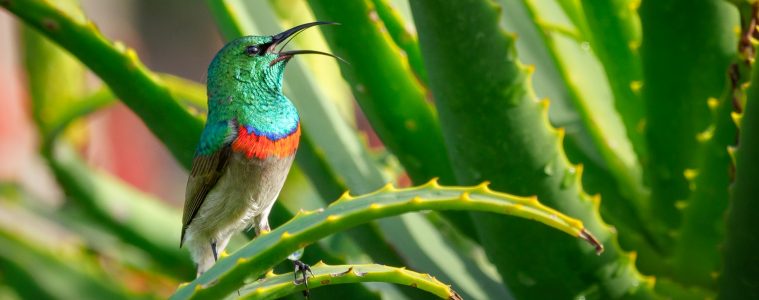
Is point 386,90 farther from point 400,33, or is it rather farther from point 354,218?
point 354,218

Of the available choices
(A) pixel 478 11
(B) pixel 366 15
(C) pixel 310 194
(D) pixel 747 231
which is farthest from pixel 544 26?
(C) pixel 310 194

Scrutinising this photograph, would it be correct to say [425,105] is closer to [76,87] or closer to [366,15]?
[366,15]

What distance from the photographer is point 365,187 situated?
1637 mm

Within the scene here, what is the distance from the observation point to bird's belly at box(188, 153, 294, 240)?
1.49 m

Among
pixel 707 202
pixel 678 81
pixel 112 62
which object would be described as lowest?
pixel 707 202

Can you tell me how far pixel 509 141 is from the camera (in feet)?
4.41

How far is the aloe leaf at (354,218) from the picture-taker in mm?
989

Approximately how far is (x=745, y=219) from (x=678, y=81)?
1.26ft

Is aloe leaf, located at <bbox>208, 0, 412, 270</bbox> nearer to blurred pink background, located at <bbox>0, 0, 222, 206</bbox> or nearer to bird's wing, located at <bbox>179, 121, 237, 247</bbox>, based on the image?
bird's wing, located at <bbox>179, 121, 237, 247</bbox>

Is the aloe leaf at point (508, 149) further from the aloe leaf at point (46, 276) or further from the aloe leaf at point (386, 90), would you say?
the aloe leaf at point (46, 276)

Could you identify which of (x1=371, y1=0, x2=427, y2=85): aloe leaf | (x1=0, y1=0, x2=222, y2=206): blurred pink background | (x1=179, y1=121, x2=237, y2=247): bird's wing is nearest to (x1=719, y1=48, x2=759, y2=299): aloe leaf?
(x1=371, y1=0, x2=427, y2=85): aloe leaf

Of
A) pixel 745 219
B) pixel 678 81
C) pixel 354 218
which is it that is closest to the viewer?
pixel 354 218

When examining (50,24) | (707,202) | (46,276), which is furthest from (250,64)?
(46,276)

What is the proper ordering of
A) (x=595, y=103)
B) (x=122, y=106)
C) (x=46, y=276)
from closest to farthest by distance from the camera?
1. (x=595, y=103)
2. (x=46, y=276)
3. (x=122, y=106)
